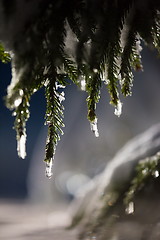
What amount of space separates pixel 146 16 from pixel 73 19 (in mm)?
341

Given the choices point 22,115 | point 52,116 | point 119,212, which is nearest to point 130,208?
point 119,212

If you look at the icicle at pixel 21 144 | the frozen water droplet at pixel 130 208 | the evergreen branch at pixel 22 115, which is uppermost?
the frozen water droplet at pixel 130 208

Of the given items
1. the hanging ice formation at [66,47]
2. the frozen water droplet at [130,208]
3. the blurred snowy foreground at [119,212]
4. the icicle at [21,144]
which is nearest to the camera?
the hanging ice formation at [66,47]

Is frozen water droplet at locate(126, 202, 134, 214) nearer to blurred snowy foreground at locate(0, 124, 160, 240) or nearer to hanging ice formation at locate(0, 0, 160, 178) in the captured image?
blurred snowy foreground at locate(0, 124, 160, 240)

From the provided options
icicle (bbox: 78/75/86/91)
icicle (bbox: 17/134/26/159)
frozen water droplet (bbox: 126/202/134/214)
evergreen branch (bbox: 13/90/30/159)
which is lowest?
icicle (bbox: 17/134/26/159)

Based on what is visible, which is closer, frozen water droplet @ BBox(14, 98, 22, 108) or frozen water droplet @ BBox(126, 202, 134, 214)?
frozen water droplet @ BBox(14, 98, 22, 108)

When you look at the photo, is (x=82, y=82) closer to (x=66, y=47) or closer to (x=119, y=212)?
(x=66, y=47)

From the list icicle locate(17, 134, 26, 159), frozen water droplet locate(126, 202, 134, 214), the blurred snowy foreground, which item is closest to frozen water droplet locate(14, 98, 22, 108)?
icicle locate(17, 134, 26, 159)

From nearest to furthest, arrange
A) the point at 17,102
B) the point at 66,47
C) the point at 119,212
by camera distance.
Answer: the point at 17,102, the point at 66,47, the point at 119,212

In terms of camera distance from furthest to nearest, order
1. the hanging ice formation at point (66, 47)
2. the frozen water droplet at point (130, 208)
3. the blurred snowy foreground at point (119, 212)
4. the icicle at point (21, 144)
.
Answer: the frozen water droplet at point (130, 208) < the blurred snowy foreground at point (119, 212) < the icicle at point (21, 144) < the hanging ice formation at point (66, 47)

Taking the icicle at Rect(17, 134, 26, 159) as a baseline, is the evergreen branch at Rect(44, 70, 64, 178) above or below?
above

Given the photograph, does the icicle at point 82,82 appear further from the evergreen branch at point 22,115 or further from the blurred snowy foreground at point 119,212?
the blurred snowy foreground at point 119,212

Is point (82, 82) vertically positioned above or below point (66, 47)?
below

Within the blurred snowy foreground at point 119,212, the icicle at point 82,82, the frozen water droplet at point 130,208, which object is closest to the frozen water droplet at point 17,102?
the icicle at point 82,82
